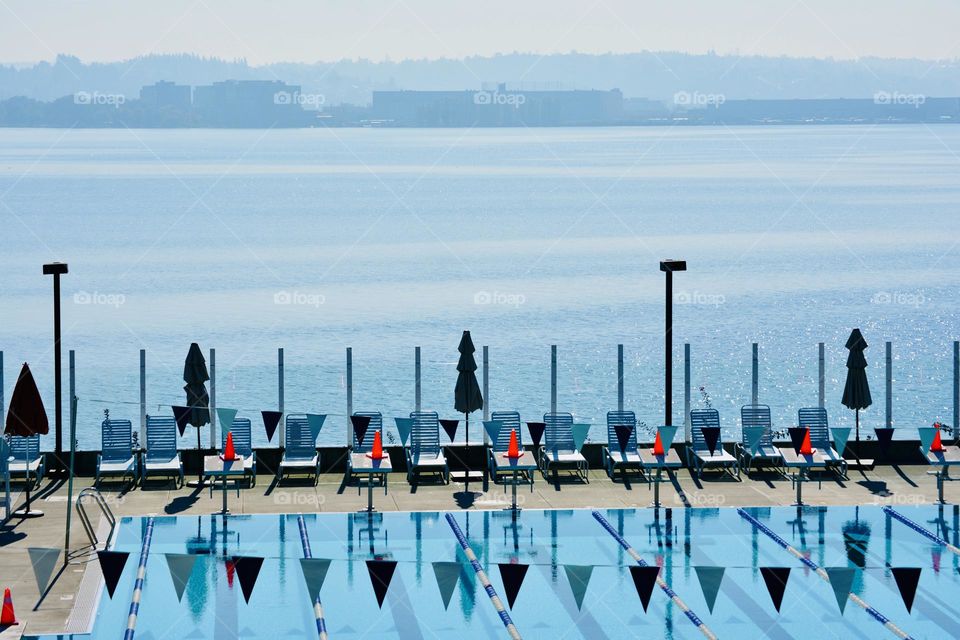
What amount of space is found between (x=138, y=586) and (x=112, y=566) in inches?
65.9

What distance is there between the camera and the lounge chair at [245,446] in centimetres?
2152

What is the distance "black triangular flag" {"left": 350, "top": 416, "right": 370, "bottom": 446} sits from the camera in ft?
71.7

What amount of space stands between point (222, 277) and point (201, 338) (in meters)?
18.7

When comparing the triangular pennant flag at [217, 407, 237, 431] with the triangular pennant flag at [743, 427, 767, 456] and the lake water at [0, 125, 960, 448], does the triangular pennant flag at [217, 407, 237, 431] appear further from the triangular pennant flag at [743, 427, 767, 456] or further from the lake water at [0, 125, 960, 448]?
the lake water at [0, 125, 960, 448]

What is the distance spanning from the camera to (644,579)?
48.1 ft

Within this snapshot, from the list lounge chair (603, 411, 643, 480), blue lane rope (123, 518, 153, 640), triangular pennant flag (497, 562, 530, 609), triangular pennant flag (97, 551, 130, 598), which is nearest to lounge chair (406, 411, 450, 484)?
lounge chair (603, 411, 643, 480)

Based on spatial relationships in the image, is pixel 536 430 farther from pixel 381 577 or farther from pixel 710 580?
pixel 710 580

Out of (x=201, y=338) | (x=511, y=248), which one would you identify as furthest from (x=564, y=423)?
(x=511, y=248)

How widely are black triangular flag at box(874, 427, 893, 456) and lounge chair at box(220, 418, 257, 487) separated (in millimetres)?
9525

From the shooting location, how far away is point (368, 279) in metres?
75.6

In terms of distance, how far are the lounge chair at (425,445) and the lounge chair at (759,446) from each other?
15.2ft

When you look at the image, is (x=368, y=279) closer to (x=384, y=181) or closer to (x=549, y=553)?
(x=549, y=553)

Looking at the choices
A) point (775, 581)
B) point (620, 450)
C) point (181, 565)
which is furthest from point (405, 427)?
point (775, 581)

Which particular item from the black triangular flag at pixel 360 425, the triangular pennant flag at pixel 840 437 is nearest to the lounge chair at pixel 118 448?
the black triangular flag at pixel 360 425
